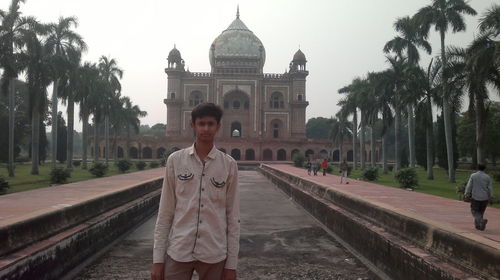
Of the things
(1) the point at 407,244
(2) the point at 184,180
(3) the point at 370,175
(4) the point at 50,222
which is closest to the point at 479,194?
(1) the point at 407,244

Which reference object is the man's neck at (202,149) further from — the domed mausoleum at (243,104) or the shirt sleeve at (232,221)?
the domed mausoleum at (243,104)

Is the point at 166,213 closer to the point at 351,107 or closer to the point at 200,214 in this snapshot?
the point at 200,214

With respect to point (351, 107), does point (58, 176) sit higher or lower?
lower

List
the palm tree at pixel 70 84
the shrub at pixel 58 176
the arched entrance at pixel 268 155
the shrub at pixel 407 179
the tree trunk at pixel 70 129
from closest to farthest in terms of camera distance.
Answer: the shrub at pixel 407 179, the shrub at pixel 58 176, the palm tree at pixel 70 84, the tree trunk at pixel 70 129, the arched entrance at pixel 268 155

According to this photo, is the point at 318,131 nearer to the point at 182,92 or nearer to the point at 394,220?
the point at 182,92

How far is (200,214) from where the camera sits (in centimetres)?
275

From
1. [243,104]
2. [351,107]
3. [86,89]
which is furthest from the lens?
[243,104]

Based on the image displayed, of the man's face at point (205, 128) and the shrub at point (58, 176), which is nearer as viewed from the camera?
the man's face at point (205, 128)

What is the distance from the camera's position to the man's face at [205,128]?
2852mm

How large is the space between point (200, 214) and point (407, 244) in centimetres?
324

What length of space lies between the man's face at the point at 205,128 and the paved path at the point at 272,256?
290 cm

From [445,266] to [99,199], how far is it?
5849mm

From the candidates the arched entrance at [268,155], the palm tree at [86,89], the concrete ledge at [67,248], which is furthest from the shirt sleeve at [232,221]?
the arched entrance at [268,155]

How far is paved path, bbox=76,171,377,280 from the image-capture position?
5457 mm
